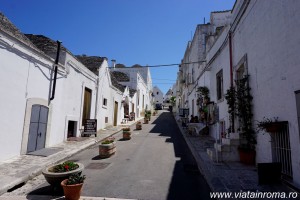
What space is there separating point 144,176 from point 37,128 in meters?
6.07

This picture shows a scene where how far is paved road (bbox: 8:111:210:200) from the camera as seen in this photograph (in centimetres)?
567

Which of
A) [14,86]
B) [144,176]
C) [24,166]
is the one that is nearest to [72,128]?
[14,86]

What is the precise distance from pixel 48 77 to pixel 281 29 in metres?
10.2

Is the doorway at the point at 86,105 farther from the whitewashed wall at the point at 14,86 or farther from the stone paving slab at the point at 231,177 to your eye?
the stone paving slab at the point at 231,177

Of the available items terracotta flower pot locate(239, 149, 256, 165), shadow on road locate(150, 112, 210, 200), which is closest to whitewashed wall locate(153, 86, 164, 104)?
shadow on road locate(150, 112, 210, 200)

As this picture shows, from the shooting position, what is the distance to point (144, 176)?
23.1 feet

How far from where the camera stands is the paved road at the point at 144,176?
18.6 ft

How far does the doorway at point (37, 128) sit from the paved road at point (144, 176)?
6.35 ft

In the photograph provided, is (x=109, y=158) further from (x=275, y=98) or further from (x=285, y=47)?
(x=285, y=47)

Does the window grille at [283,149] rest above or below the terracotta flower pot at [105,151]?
above

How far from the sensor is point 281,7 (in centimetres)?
586

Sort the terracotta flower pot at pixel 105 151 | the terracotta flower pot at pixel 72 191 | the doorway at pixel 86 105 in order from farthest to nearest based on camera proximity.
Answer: the doorway at pixel 86 105
the terracotta flower pot at pixel 105 151
the terracotta flower pot at pixel 72 191

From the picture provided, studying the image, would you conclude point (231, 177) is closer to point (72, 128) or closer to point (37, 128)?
point (37, 128)

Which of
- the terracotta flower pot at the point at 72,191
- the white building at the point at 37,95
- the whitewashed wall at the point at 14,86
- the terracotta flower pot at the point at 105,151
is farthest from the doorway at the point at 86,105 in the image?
the terracotta flower pot at the point at 72,191
